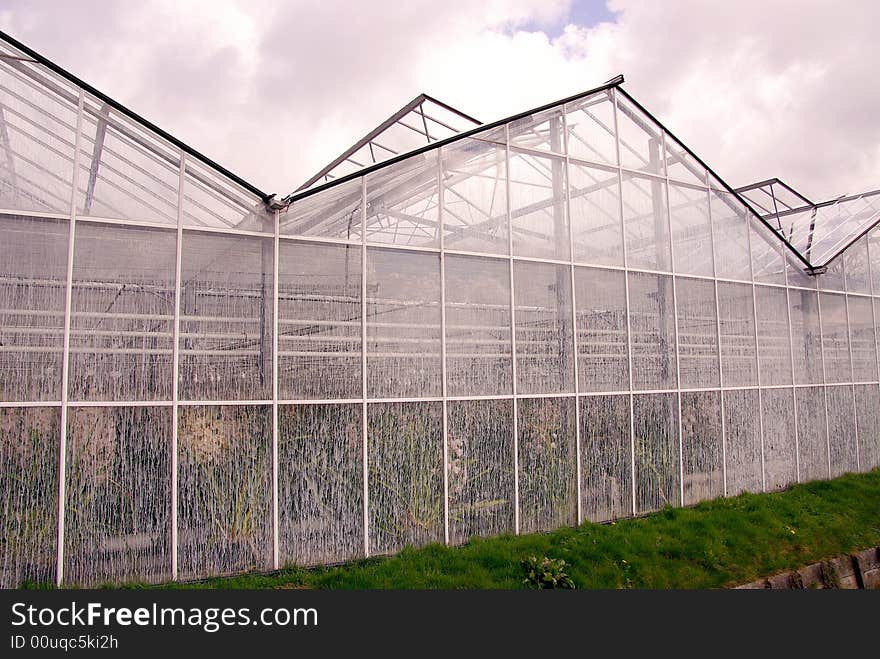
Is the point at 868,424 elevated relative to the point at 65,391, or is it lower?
lower

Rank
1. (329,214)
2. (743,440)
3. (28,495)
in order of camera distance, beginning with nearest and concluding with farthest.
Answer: (28,495)
(329,214)
(743,440)

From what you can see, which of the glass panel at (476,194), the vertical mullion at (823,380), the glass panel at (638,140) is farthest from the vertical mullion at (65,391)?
the vertical mullion at (823,380)

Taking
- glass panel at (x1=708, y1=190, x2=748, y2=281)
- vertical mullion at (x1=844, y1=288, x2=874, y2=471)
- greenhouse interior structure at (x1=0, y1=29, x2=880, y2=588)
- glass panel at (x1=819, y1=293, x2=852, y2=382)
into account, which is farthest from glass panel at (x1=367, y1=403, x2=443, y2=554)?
vertical mullion at (x1=844, y1=288, x2=874, y2=471)

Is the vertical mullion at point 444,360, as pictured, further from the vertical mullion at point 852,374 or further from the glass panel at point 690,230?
the vertical mullion at point 852,374

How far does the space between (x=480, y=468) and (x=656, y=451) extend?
299cm

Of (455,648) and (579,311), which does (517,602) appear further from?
(579,311)

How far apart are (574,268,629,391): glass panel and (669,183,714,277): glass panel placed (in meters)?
1.49

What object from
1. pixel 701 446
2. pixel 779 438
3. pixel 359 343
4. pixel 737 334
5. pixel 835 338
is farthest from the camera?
pixel 835 338

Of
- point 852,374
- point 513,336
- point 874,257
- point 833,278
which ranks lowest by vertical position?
point 852,374

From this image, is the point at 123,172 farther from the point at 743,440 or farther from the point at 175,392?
the point at 743,440

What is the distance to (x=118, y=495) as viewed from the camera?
586 cm

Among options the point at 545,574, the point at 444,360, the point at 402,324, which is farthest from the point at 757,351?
the point at 402,324

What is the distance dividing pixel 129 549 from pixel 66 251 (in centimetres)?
268

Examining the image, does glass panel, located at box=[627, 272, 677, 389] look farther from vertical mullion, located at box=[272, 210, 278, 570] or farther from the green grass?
vertical mullion, located at box=[272, 210, 278, 570]
